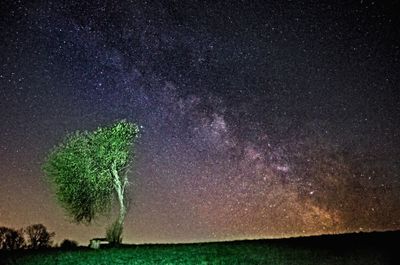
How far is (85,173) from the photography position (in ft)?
158

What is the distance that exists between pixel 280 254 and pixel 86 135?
26.9 m

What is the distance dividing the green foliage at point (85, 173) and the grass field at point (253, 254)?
12592 mm

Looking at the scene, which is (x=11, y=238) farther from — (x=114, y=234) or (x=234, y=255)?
(x=234, y=255)

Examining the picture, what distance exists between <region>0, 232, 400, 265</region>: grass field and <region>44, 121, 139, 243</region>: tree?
41.2ft

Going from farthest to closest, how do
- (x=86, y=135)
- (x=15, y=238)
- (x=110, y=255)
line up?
1. (x=15, y=238)
2. (x=86, y=135)
3. (x=110, y=255)

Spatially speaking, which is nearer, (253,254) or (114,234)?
(253,254)

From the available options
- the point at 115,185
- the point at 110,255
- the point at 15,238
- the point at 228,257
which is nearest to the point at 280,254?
the point at 228,257

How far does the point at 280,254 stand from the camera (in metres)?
31.3

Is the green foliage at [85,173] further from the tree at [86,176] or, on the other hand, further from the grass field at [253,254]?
the grass field at [253,254]

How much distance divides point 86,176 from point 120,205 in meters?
4.81

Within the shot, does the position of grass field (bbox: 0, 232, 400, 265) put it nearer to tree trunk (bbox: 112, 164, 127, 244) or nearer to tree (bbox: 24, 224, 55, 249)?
tree trunk (bbox: 112, 164, 127, 244)

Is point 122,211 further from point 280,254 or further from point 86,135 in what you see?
point 280,254

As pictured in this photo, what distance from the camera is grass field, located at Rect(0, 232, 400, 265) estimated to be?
29956 millimetres

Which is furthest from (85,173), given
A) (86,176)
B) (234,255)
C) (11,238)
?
(11,238)
